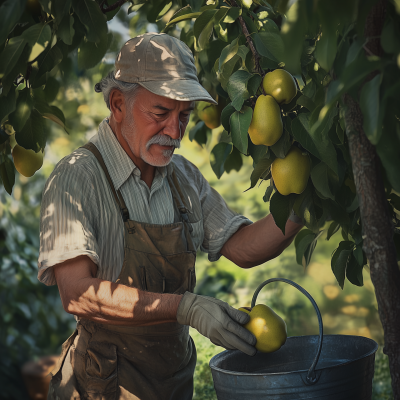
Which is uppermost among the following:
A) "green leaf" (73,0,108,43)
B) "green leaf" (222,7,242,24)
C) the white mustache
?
"green leaf" (73,0,108,43)

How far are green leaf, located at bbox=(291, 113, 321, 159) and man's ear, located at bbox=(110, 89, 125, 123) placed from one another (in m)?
0.67

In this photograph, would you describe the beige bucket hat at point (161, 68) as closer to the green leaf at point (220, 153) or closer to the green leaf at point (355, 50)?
the green leaf at point (220, 153)

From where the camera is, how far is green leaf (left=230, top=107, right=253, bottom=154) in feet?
3.42

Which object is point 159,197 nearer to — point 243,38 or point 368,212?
point 243,38

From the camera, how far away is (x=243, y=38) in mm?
1132

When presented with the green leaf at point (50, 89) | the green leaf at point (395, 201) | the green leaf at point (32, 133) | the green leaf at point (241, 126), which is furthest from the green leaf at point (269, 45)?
the green leaf at point (50, 89)

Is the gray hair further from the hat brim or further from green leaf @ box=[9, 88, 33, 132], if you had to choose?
green leaf @ box=[9, 88, 33, 132]

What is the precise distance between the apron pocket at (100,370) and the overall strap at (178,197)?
427mm

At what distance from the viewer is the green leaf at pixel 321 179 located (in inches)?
42.0

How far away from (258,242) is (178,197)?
285 millimetres

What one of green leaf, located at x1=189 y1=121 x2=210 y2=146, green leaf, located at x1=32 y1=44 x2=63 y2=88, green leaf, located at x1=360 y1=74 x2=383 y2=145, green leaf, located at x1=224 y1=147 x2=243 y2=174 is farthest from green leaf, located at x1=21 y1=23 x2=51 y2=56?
green leaf, located at x1=189 y1=121 x2=210 y2=146

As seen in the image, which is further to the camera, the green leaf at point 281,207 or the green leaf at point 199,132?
the green leaf at point 199,132

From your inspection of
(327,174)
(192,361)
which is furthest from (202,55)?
(192,361)

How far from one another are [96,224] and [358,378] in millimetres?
764
